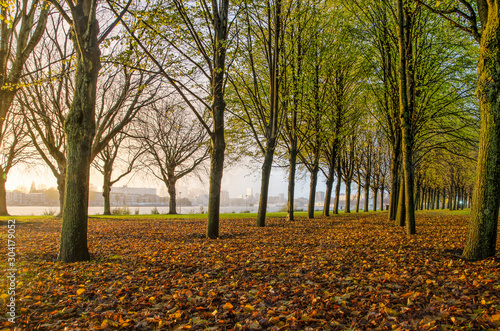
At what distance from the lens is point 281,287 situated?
4578mm

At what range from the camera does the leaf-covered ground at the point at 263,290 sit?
337 cm

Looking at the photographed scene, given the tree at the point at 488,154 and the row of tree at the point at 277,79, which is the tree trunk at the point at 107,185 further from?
the tree at the point at 488,154

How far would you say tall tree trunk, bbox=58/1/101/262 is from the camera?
6113 millimetres

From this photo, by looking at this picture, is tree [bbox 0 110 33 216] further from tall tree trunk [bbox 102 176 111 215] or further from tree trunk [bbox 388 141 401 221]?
tree trunk [bbox 388 141 401 221]

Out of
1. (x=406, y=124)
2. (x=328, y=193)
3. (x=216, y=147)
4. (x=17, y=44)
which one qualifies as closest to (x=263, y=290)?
(x=216, y=147)

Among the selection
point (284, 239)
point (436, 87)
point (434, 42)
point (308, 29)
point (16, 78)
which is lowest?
point (284, 239)

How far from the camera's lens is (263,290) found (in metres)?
4.44

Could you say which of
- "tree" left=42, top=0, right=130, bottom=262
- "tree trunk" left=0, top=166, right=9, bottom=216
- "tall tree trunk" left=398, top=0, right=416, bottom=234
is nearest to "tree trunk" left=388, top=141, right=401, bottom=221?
"tall tree trunk" left=398, top=0, right=416, bottom=234

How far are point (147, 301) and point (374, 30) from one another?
48.8ft

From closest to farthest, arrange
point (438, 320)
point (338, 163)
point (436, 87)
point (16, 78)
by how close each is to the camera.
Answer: point (438, 320), point (16, 78), point (436, 87), point (338, 163)

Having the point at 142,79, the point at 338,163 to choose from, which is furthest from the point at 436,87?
the point at 142,79

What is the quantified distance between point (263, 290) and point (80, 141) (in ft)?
16.7

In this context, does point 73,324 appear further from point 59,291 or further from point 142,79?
point 142,79

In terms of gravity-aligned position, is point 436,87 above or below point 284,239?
above
